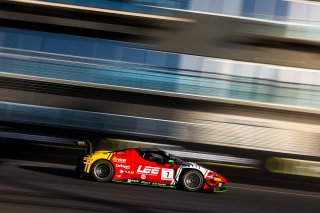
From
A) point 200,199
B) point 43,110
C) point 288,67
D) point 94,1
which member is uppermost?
point 94,1

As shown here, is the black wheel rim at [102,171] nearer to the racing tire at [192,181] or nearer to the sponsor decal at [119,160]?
the sponsor decal at [119,160]

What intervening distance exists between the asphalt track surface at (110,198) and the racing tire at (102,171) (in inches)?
8.9

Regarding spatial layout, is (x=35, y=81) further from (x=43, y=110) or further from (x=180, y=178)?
(x=180, y=178)

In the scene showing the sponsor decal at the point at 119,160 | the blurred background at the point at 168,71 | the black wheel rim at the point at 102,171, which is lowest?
the black wheel rim at the point at 102,171

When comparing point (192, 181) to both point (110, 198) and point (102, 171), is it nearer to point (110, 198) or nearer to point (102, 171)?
point (102, 171)

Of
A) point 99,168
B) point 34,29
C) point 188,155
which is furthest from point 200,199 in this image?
point 34,29

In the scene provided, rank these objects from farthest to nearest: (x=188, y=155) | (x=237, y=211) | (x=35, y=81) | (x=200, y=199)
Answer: (x=35, y=81)
(x=188, y=155)
(x=200, y=199)
(x=237, y=211)

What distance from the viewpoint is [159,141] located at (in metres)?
19.4

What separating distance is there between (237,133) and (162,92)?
3.02 meters

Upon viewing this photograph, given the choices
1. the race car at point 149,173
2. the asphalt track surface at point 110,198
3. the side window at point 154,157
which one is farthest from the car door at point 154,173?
the asphalt track surface at point 110,198

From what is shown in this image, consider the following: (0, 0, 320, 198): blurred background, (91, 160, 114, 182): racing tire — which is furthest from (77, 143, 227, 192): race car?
(0, 0, 320, 198): blurred background

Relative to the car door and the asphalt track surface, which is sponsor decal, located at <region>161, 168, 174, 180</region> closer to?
the car door

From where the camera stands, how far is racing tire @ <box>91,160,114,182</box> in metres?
12.5

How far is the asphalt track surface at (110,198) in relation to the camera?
897 cm
